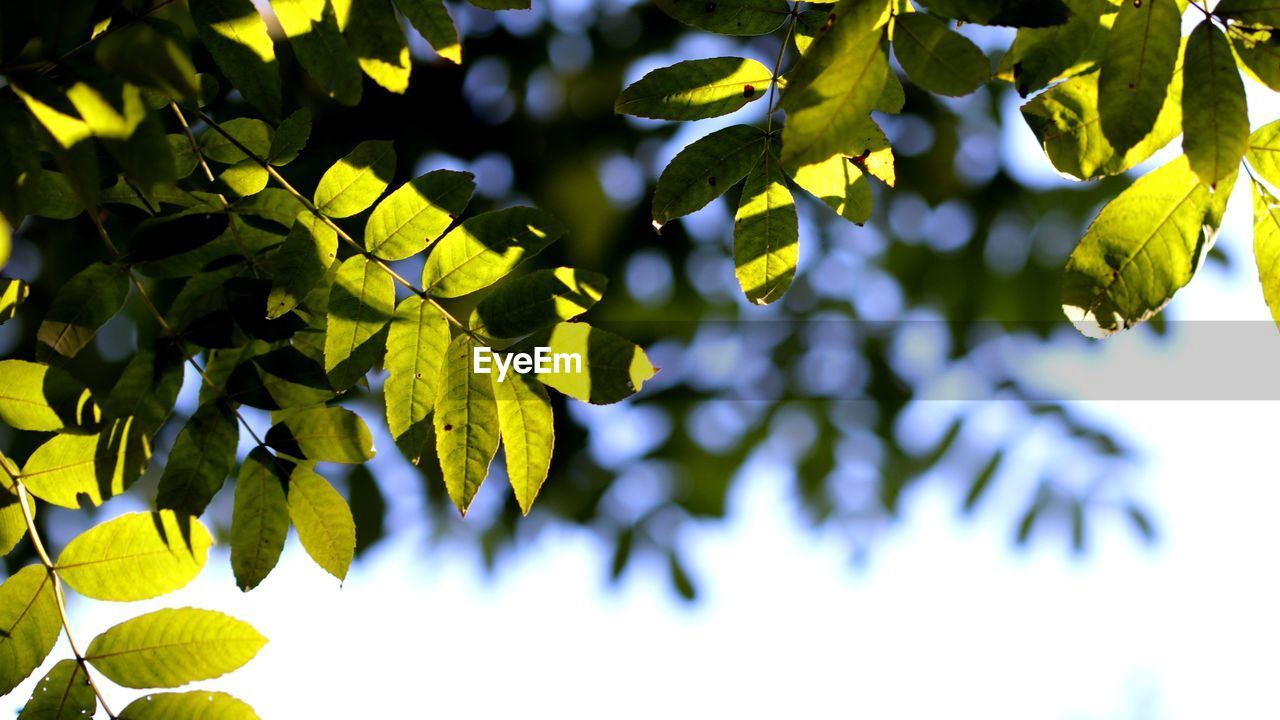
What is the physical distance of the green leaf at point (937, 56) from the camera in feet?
3.09

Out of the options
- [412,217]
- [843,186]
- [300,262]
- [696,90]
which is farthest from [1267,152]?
[300,262]

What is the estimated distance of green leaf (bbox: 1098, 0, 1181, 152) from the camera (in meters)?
0.99

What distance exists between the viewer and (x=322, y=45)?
3.62ft

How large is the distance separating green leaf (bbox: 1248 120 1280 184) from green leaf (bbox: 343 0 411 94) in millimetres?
1078

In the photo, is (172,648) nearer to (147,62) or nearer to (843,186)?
(147,62)

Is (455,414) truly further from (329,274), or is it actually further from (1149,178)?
(1149,178)

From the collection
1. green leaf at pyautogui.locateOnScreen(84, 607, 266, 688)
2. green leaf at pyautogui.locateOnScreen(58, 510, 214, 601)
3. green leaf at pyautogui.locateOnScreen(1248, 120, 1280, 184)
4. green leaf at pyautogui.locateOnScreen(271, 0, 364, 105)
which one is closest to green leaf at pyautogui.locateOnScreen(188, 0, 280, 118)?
green leaf at pyautogui.locateOnScreen(271, 0, 364, 105)

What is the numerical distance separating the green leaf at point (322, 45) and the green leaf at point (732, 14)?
424mm

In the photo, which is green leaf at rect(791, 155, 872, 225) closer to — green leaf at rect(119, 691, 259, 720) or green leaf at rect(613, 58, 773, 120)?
green leaf at rect(613, 58, 773, 120)

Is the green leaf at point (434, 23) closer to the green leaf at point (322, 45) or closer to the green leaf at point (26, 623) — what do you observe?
the green leaf at point (322, 45)

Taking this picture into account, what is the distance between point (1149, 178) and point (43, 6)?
123cm

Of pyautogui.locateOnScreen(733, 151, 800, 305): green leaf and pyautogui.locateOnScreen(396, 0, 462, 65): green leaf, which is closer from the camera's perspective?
pyautogui.locateOnScreen(396, 0, 462, 65): green leaf

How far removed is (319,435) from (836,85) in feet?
3.02

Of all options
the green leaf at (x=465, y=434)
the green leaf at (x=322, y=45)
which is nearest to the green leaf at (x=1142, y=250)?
the green leaf at (x=465, y=434)
